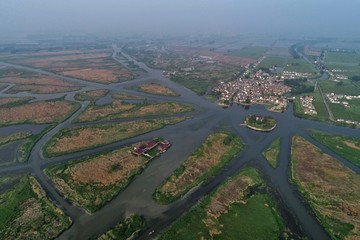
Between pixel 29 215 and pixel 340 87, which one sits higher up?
pixel 29 215

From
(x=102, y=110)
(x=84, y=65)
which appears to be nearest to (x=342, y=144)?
(x=102, y=110)

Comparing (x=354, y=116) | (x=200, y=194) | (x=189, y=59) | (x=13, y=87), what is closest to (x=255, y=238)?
(x=200, y=194)

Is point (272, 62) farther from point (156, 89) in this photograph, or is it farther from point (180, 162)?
point (180, 162)

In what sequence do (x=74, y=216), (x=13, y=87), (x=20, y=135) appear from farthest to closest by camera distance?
(x=13, y=87), (x=20, y=135), (x=74, y=216)

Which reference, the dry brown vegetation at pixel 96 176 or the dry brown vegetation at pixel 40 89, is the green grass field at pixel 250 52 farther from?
the dry brown vegetation at pixel 96 176

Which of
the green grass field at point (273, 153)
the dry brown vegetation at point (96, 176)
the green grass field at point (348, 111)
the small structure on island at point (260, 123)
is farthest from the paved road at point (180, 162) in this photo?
the green grass field at point (348, 111)

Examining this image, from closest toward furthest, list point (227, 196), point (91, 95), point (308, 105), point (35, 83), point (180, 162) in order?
1. point (227, 196)
2. point (180, 162)
3. point (308, 105)
4. point (91, 95)
5. point (35, 83)

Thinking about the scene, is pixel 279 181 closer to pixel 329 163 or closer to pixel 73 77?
pixel 329 163
